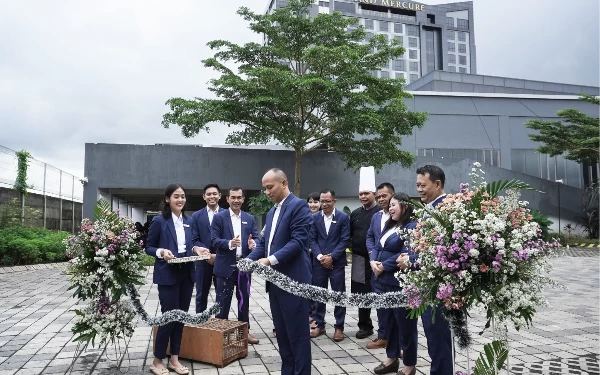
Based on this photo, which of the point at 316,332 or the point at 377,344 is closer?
the point at 377,344

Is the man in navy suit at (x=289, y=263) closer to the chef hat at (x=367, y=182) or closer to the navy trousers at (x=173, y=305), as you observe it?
the navy trousers at (x=173, y=305)

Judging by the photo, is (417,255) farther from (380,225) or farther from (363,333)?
(363,333)

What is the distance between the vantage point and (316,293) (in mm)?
3734

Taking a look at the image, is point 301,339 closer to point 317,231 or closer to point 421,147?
point 317,231

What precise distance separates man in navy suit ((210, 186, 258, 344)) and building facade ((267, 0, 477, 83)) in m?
62.3

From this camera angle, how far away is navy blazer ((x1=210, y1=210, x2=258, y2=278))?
17.7 feet

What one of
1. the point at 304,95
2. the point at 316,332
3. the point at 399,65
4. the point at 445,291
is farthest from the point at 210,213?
the point at 399,65

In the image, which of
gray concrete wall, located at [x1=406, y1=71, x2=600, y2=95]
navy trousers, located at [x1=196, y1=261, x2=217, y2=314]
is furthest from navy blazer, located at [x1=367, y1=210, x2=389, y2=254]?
gray concrete wall, located at [x1=406, y1=71, x2=600, y2=95]

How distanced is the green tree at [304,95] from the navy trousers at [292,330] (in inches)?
521

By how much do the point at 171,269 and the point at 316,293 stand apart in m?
1.45

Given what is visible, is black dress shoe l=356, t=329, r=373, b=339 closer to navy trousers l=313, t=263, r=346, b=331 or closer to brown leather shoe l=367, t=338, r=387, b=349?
navy trousers l=313, t=263, r=346, b=331

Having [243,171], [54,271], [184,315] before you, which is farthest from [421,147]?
[184,315]

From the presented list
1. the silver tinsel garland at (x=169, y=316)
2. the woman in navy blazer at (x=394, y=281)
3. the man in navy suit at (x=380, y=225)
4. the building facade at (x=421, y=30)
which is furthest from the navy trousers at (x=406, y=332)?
the building facade at (x=421, y=30)

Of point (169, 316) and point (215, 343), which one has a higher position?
point (169, 316)
